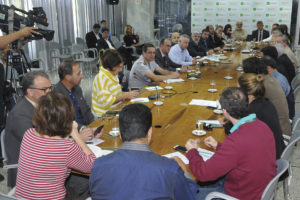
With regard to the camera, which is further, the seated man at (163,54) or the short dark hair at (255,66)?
the seated man at (163,54)

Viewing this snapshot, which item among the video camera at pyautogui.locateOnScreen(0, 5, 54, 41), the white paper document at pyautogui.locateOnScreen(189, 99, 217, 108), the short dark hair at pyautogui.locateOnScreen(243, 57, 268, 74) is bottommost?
the white paper document at pyautogui.locateOnScreen(189, 99, 217, 108)

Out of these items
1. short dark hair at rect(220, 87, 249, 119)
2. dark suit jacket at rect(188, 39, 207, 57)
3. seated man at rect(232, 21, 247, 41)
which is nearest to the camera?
short dark hair at rect(220, 87, 249, 119)

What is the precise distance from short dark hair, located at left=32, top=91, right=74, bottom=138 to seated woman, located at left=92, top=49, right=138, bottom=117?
176cm

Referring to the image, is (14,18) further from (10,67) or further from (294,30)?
(294,30)

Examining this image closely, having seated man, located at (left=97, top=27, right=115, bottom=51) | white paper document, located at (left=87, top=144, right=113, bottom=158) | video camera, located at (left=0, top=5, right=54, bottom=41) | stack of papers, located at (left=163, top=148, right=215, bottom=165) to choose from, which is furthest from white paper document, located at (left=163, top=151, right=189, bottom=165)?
seated man, located at (left=97, top=27, right=115, bottom=51)

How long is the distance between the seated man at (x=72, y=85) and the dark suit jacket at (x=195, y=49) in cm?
506

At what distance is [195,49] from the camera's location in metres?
8.20

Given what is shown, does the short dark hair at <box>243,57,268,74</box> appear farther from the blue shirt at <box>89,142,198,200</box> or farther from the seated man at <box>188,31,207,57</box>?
the seated man at <box>188,31,207,57</box>

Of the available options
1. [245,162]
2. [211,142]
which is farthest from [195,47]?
[245,162]

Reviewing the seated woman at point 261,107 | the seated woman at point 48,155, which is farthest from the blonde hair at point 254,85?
the seated woman at point 48,155

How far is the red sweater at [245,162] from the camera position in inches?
73.8

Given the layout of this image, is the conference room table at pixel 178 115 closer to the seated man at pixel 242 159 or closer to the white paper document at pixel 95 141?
the white paper document at pixel 95 141

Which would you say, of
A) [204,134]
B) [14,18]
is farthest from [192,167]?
[14,18]

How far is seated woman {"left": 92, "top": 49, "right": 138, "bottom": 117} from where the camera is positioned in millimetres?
3684
